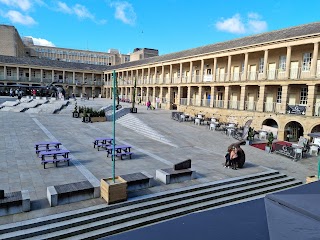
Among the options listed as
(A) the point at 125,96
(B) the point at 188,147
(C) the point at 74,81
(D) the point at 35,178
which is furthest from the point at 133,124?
(C) the point at 74,81

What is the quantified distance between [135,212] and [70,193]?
204 centimetres

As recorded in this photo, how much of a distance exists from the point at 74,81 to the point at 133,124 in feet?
130

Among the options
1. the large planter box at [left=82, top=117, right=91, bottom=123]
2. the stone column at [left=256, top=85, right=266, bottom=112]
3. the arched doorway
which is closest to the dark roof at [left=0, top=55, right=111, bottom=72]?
the large planter box at [left=82, top=117, right=91, bottom=123]

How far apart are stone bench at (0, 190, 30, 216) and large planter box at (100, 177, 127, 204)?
212cm

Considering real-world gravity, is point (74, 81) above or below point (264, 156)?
above

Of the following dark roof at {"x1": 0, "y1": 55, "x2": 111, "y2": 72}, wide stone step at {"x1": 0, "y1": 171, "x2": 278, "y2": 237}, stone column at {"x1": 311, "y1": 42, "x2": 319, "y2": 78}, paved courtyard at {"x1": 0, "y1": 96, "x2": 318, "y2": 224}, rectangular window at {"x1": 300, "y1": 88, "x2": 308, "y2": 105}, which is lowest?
wide stone step at {"x1": 0, "y1": 171, "x2": 278, "y2": 237}

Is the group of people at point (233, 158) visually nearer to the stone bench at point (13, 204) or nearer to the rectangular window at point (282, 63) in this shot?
the stone bench at point (13, 204)

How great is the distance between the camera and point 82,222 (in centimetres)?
679

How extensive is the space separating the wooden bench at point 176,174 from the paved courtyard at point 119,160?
0.85 ft

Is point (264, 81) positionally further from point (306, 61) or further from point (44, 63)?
point (44, 63)

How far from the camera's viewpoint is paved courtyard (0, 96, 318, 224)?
878 centimetres

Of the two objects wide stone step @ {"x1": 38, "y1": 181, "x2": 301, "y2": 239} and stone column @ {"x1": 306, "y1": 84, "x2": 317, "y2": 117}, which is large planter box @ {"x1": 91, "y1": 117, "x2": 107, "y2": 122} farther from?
stone column @ {"x1": 306, "y1": 84, "x2": 317, "y2": 117}

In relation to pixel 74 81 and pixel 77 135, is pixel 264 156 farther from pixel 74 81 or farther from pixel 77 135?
pixel 74 81

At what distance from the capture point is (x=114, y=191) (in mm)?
7648
